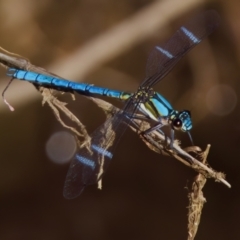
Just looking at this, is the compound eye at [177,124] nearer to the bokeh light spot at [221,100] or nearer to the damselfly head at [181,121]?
the damselfly head at [181,121]

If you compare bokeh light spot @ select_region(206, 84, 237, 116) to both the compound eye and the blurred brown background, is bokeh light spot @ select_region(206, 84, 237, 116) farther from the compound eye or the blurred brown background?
the compound eye

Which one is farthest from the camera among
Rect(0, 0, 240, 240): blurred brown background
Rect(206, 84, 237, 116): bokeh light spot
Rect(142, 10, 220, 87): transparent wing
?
Rect(206, 84, 237, 116): bokeh light spot

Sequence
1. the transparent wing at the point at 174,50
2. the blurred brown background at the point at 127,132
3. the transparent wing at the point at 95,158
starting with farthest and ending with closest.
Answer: the blurred brown background at the point at 127,132 < the transparent wing at the point at 174,50 < the transparent wing at the point at 95,158

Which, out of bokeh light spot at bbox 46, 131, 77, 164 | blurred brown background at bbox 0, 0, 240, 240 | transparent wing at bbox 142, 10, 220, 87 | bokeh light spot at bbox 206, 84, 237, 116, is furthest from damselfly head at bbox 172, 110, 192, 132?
bokeh light spot at bbox 206, 84, 237, 116

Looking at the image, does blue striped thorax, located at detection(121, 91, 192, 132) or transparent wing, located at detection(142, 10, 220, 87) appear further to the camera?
transparent wing, located at detection(142, 10, 220, 87)

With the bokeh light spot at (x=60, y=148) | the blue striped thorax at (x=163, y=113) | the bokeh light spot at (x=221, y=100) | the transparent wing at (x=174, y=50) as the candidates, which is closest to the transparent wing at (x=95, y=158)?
the blue striped thorax at (x=163, y=113)

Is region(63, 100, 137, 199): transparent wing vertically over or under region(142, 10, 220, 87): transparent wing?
under

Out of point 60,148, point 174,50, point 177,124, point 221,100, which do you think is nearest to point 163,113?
point 177,124

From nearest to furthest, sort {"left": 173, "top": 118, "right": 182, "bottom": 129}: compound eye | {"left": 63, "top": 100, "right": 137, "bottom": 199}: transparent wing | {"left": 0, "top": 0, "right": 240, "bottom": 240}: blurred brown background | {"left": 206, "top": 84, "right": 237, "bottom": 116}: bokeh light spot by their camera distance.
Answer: {"left": 63, "top": 100, "right": 137, "bottom": 199}: transparent wing < {"left": 173, "top": 118, "right": 182, "bottom": 129}: compound eye < {"left": 0, "top": 0, "right": 240, "bottom": 240}: blurred brown background < {"left": 206, "top": 84, "right": 237, "bottom": 116}: bokeh light spot
